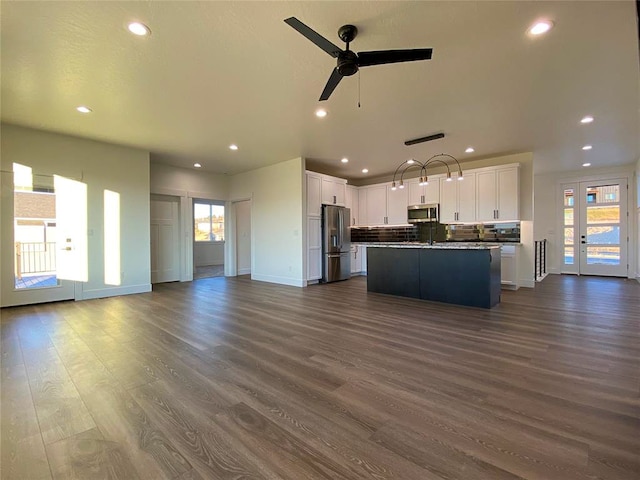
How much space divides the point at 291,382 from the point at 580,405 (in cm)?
195

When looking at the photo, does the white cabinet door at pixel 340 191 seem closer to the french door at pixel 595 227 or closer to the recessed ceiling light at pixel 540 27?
the recessed ceiling light at pixel 540 27

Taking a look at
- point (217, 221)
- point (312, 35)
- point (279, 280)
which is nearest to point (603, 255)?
point (279, 280)

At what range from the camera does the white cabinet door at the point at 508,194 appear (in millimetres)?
6199

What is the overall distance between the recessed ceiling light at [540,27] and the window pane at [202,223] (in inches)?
375

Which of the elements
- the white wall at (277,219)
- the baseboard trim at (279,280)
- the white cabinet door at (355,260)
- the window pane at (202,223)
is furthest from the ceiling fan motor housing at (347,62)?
the window pane at (202,223)

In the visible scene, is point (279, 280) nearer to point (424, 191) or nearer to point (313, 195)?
point (313, 195)

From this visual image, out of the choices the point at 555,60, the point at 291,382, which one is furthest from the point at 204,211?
→ the point at 555,60

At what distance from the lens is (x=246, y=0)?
220cm

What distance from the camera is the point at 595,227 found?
8117 mm

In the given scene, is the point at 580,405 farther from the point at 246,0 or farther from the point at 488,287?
the point at 246,0

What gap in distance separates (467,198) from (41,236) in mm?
8334

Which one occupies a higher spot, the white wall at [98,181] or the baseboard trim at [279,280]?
the white wall at [98,181]

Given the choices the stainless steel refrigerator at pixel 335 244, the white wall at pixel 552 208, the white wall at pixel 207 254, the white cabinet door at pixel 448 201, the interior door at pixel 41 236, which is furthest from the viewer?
the white wall at pixel 207 254

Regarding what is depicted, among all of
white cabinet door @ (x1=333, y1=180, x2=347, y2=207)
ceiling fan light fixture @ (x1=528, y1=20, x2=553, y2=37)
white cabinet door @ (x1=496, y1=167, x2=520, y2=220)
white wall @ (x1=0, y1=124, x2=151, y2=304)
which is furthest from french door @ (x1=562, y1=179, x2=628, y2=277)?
white wall @ (x1=0, y1=124, x2=151, y2=304)
